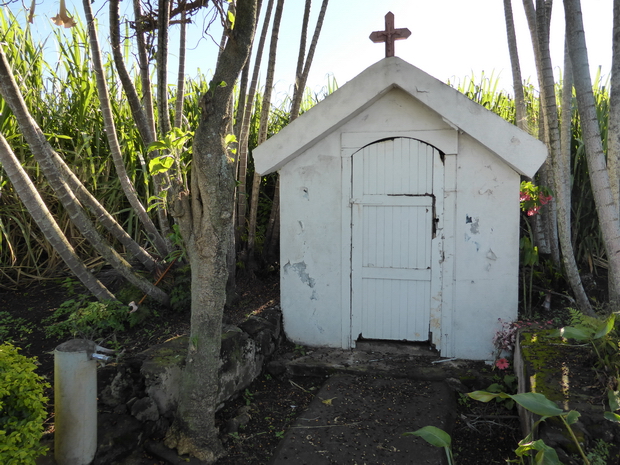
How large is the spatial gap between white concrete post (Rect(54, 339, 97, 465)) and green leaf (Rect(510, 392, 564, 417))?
2455mm

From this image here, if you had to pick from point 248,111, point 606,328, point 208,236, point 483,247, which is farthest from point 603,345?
point 248,111

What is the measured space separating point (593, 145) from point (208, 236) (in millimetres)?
3565

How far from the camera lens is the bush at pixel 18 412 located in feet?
7.83

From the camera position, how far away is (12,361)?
271 centimetres

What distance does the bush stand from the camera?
2.39 m

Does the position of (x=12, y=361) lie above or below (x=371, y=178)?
below

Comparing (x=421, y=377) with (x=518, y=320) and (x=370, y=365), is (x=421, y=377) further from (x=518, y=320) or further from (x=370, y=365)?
(x=518, y=320)

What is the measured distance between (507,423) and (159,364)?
285 centimetres

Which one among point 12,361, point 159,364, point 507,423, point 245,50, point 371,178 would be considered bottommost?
point 507,423

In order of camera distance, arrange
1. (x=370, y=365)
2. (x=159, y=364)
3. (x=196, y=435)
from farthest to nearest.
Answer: (x=370, y=365)
(x=159, y=364)
(x=196, y=435)

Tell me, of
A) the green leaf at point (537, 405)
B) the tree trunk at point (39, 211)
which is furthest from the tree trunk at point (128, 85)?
the green leaf at point (537, 405)

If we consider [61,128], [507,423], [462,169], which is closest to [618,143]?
[462,169]

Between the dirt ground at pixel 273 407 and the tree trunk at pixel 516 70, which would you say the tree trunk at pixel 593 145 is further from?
the dirt ground at pixel 273 407

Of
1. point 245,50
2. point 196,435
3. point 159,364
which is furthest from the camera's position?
point 159,364
